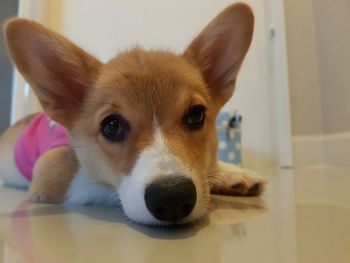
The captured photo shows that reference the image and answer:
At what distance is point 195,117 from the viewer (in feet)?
3.69

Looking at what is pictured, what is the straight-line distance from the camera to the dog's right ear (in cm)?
120

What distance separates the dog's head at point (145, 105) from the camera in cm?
91

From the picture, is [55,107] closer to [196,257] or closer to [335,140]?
[196,257]

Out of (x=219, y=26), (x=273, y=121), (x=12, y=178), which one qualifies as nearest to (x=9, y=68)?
(x=12, y=178)

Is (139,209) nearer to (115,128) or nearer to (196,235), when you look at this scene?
(196,235)

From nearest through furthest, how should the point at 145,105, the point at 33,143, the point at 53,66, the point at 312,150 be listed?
1. the point at 145,105
2. the point at 53,66
3. the point at 33,143
4. the point at 312,150

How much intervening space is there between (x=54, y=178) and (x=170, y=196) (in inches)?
26.1

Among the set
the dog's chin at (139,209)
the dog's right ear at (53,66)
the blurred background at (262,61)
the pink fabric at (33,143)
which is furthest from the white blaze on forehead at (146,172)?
the blurred background at (262,61)

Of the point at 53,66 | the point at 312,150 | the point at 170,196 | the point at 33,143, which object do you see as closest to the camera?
the point at 170,196

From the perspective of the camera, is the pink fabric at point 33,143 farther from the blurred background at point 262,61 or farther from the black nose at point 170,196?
the blurred background at point 262,61

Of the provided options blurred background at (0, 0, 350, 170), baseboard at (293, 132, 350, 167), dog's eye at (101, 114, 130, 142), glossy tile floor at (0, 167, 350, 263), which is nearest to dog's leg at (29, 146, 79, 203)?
glossy tile floor at (0, 167, 350, 263)

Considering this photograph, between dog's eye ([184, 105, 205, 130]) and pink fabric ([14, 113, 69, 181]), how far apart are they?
692mm

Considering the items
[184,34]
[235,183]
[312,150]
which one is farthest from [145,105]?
[312,150]

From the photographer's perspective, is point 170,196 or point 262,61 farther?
point 262,61
